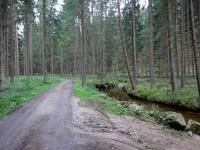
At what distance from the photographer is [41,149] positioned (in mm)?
7188

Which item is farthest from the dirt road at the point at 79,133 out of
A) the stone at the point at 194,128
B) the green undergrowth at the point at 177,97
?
the green undergrowth at the point at 177,97

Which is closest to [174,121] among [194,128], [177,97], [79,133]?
[194,128]

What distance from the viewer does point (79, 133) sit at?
8.88 meters

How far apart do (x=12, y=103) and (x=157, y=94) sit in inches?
438

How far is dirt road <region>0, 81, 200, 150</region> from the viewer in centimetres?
776

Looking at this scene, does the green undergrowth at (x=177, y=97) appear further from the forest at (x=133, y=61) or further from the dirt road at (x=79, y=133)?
the dirt road at (x=79, y=133)

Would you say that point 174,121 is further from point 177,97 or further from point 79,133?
point 177,97

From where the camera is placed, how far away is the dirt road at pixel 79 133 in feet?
25.5

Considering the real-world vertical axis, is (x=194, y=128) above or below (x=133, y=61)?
below

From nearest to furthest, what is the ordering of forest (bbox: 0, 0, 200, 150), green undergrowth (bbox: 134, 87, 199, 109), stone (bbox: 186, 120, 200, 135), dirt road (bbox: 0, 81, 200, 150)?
dirt road (bbox: 0, 81, 200, 150) → stone (bbox: 186, 120, 200, 135) → forest (bbox: 0, 0, 200, 150) → green undergrowth (bbox: 134, 87, 199, 109)

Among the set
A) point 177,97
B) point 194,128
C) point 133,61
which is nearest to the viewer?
point 194,128

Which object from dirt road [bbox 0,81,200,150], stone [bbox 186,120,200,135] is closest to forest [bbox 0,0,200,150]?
stone [bbox 186,120,200,135]

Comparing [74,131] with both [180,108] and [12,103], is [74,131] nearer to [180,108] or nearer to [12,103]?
[12,103]

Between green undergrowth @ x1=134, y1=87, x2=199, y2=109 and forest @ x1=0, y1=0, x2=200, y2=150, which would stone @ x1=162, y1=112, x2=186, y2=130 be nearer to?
forest @ x1=0, y1=0, x2=200, y2=150
